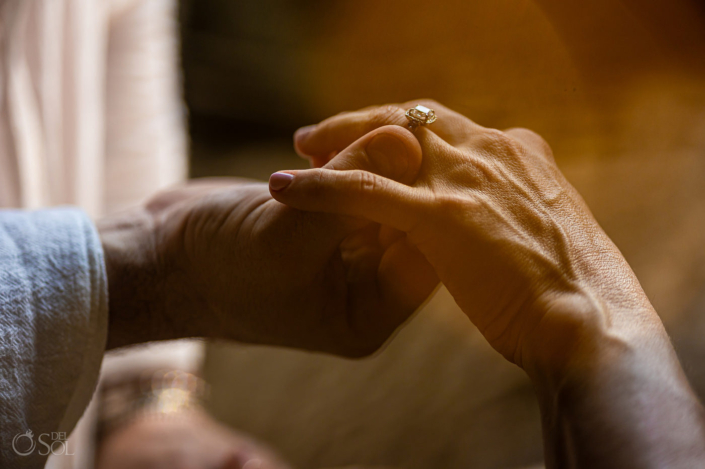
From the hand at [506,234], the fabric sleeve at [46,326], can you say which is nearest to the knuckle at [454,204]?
the hand at [506,234]

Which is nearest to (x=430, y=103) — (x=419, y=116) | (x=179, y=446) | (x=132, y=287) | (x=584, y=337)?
(x=419, y=116)

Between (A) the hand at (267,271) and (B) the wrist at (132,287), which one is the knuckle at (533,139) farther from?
(B) the wrist at (132,287)

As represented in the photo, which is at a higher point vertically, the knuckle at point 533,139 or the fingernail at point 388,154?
the knuckle at point 533,139

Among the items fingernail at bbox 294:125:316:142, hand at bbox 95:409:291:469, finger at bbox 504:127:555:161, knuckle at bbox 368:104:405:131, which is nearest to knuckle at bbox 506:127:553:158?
finger at bbox 504:127:555:161

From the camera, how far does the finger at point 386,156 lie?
44 centimetres

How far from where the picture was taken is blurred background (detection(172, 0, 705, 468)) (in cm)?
39

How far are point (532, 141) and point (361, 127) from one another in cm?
16

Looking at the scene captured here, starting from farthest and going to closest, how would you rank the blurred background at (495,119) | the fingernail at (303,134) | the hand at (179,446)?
1. the hand at (179,446)
2. the fingernail at (303,134)
3. the blurred background at (495,119)

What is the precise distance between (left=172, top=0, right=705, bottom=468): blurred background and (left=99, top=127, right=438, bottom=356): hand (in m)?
0.08

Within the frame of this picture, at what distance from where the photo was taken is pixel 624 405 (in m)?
0.30

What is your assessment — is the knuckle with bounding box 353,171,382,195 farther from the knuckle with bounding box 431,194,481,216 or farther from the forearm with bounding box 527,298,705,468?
the forearm with bounding box 527,298,705,468

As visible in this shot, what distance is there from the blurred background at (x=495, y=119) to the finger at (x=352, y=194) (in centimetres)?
12

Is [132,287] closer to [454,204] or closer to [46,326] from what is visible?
[46,326]

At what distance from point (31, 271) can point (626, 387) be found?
1.74 ft
